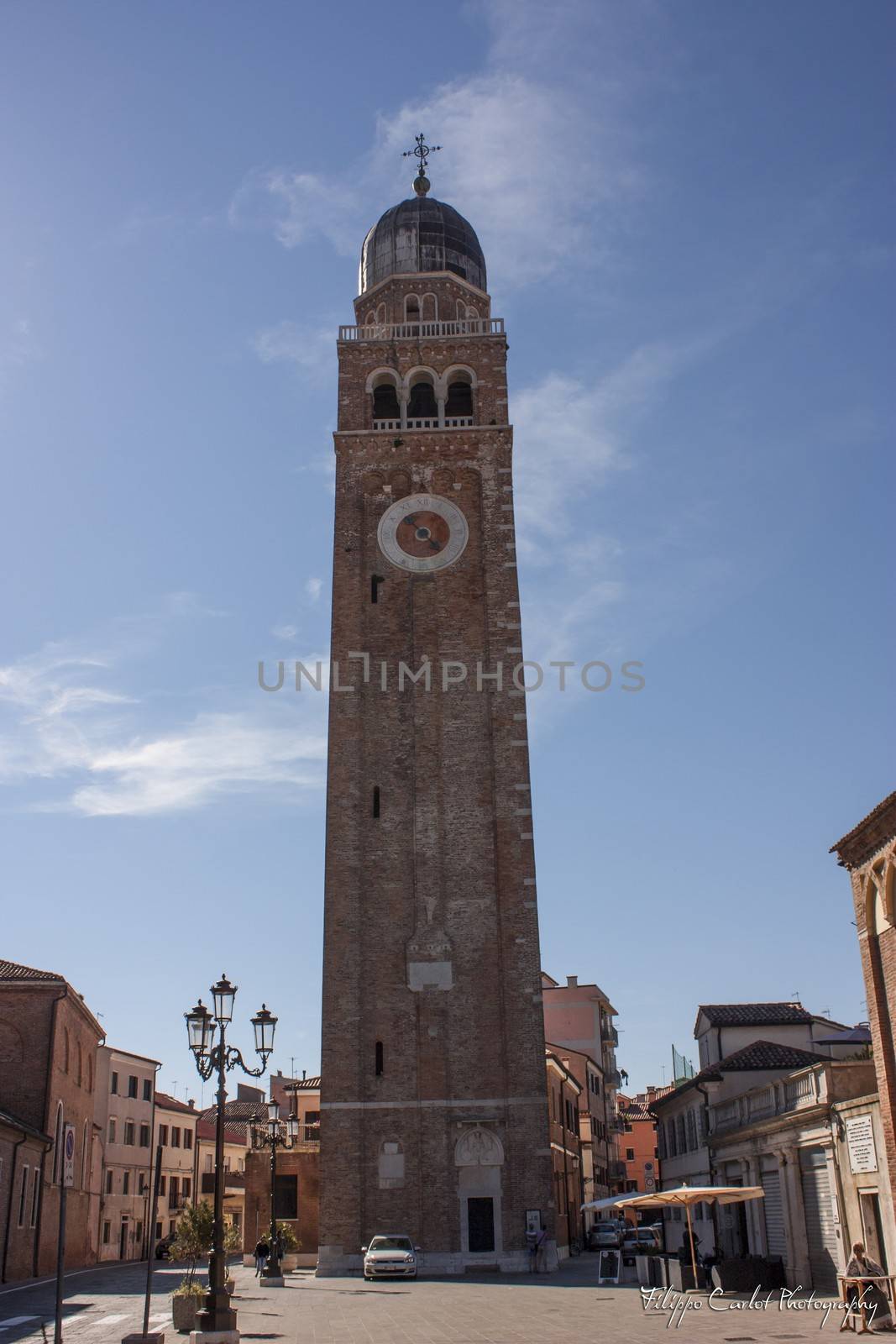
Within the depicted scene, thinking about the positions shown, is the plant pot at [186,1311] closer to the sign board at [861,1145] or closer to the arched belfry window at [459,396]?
the sign board at [861,1145]

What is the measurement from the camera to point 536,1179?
104ft

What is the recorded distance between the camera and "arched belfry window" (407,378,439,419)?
138 ft

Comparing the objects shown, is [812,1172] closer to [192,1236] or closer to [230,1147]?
[192,1236]

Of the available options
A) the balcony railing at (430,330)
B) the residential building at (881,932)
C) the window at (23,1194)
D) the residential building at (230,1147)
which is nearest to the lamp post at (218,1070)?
the residential building at (881,932)

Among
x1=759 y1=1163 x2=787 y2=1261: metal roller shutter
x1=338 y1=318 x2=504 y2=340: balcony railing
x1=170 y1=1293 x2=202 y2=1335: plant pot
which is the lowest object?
x1=170 y1=1293 x2=202 y2=1335: plant pot

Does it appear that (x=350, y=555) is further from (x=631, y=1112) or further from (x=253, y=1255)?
(x=631, y=1112)

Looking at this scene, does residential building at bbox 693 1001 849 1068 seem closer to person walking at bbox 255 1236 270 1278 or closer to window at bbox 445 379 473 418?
person walking at bbox 255 1236 270 1278

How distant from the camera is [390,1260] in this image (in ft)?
94.5

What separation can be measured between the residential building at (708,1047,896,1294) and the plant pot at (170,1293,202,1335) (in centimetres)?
1075

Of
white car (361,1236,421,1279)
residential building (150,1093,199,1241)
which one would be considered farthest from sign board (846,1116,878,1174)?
residential building (150,1093,199,1241)

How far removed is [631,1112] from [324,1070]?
65.8 metres

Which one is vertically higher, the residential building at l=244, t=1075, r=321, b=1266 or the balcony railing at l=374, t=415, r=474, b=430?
the balcony railing at l=374, t=415, r=474, b=430

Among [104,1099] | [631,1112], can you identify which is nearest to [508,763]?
[104,1099]

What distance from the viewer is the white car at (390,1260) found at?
28.8 meters
